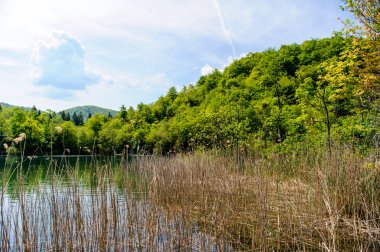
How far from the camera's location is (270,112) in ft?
68.9

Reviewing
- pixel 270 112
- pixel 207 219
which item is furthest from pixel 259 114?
pixel 207 219

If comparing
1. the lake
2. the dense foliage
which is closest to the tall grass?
the lake

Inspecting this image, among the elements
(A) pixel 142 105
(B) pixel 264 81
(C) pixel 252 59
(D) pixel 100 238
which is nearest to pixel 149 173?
(D) pixel 100 238

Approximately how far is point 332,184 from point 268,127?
11.8 m

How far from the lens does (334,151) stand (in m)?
5.09

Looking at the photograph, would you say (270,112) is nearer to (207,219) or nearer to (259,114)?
(259,114)

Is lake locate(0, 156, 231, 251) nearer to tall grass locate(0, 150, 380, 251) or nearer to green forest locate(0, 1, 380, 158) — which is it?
tall grass locate(0, 150, 380, 251)

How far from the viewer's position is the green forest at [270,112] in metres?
5.78

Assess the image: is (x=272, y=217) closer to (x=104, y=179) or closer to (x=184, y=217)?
(x=184, y=217)

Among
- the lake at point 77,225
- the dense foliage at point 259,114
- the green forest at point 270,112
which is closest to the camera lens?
the lake at point 77,225

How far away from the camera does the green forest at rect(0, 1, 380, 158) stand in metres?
5.78

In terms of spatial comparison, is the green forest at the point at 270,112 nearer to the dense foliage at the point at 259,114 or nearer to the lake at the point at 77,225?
the dense foliage at the point at 259,114

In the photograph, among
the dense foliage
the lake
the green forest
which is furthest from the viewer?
the dense foliage

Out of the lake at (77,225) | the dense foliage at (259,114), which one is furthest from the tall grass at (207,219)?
the dense foliage at (259,114)
